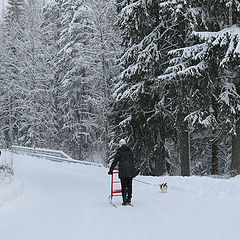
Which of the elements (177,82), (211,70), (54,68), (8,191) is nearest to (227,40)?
(211,70)

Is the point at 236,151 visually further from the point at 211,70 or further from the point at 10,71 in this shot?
the point at 10,71

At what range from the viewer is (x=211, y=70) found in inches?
512

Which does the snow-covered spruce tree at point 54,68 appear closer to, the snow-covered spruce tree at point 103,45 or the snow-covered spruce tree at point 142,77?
the snow-covered spruce tree at point 103,45

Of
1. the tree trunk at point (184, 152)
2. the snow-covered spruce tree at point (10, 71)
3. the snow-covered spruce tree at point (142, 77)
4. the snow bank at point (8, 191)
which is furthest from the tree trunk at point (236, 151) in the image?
the snow-covered spruce tree at point (10, 71)

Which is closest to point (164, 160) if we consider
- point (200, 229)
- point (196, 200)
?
point (196, 200)

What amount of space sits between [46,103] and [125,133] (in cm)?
1789

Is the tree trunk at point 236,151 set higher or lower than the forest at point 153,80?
lower

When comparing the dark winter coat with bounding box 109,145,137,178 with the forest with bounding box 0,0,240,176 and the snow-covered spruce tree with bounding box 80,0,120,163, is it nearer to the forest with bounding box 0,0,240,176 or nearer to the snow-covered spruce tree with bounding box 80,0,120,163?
the forest with bounding box 0,0,240,176

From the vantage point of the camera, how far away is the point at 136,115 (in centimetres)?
1762

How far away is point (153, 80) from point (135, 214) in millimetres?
9266

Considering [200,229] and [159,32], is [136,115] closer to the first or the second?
[159,32]

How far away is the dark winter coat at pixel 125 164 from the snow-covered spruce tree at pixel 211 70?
14.3 feet

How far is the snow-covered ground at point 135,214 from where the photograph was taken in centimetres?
629

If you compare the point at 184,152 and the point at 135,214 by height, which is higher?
the point at 184,152
